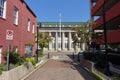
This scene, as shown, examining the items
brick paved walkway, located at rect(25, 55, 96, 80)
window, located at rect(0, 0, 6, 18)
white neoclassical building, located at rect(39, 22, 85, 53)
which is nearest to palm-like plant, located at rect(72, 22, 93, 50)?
brick paved walkway, located at rect(25, 55, 96, 80)

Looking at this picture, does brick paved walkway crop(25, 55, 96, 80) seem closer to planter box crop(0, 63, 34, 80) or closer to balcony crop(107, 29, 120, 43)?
planter box crop(0, 63, 34, 80)

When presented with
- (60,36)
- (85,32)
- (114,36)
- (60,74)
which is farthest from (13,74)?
(60,36)

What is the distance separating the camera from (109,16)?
103 feet

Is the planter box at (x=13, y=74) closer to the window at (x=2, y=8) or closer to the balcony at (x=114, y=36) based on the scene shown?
the window at (x=2, y=8)

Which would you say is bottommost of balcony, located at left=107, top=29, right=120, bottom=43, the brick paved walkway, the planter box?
the brick paved walkway

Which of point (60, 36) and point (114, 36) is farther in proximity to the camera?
point (60, 36)

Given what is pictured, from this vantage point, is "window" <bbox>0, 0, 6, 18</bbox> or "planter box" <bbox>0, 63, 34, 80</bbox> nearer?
"planter box" <bbox>0, 63, 34, 80</bbox>

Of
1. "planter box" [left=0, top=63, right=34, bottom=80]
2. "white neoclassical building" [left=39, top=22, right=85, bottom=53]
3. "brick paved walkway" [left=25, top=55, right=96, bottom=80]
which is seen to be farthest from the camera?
"white neoclassical building" [left=39, top=22, right=85, bottom=53]

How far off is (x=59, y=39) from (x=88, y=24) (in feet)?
213

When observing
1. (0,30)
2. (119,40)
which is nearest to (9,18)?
(0,30)

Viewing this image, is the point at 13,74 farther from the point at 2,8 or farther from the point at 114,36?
the point at 114,36

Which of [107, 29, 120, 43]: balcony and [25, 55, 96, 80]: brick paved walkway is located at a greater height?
[107, 29, 120, 43]: balcony

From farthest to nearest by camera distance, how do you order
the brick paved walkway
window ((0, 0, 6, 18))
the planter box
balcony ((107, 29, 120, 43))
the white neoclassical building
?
the white neoclassical building < balcony ((107, 29, 120, 43)) < window ((0, 0, 6, 18)) < the brick paved walkway < the planter box

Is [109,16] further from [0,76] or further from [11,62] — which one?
[0,76]
